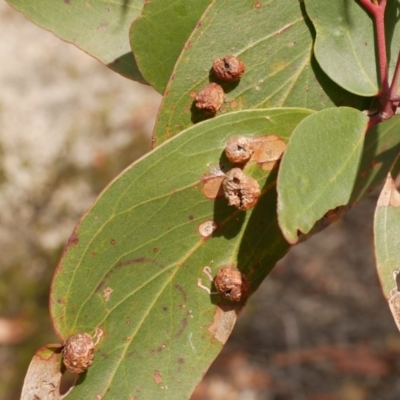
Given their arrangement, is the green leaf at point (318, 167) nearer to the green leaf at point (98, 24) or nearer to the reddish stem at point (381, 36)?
the reddish stem at point (381, 36)

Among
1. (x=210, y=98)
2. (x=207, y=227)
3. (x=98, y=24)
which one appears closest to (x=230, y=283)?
(x=207, y=227)

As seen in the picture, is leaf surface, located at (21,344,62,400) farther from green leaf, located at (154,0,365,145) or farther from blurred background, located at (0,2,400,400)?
blurred background, located at (0,2,400,400)

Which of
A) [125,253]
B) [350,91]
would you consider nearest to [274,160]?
[350,91]

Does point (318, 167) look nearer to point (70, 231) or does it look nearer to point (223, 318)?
point (223, 318)

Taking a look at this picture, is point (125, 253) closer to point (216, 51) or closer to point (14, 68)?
point (216, 51)

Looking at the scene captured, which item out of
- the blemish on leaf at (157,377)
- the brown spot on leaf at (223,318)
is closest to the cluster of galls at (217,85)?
the brown spot on leaf at (223,318)

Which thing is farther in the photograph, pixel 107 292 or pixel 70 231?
pixel 70 231
